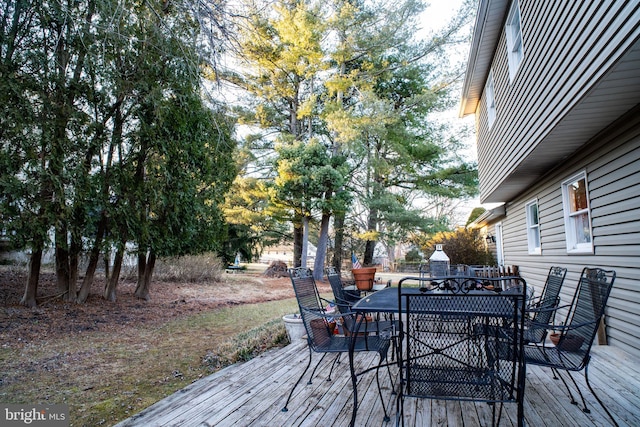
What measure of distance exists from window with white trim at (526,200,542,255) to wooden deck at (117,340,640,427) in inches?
174

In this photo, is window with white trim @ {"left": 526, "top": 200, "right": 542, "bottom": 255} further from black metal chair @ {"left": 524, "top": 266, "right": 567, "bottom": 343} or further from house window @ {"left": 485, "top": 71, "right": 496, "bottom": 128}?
black metal chair @ {"left": 524, "top": 266, "right": 567, "bottom": 343}

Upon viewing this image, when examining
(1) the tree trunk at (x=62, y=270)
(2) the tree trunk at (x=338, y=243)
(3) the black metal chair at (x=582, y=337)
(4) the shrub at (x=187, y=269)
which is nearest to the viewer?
(3) the black metal chair at (x=582, y=337)

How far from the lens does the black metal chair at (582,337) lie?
2.27 meters

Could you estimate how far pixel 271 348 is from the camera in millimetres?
4340

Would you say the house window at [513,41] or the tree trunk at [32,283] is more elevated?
the house window at [513,41]

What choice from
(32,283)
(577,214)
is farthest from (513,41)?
(32,283)

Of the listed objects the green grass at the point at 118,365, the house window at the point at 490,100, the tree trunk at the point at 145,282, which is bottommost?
the green grass at the point at 118,365

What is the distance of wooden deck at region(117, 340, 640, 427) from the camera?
7.50 ft

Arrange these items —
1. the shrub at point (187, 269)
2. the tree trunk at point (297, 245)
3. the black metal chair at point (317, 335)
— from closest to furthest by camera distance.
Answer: the black metal chair at point (317, 335)
the shrub at point (187, 269)
the tree trunk at point (297, 245)

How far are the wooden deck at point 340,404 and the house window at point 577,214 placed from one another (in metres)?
2.04

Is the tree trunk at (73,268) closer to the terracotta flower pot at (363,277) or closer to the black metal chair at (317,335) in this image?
the terracotta flower pot at (363,277)

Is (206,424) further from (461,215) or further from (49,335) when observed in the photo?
(461,215)

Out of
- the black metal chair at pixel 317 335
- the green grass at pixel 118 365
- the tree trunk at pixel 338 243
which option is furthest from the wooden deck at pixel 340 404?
the tree trunk at pixel 338 243

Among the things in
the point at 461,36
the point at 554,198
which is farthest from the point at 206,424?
the point at 461,36
